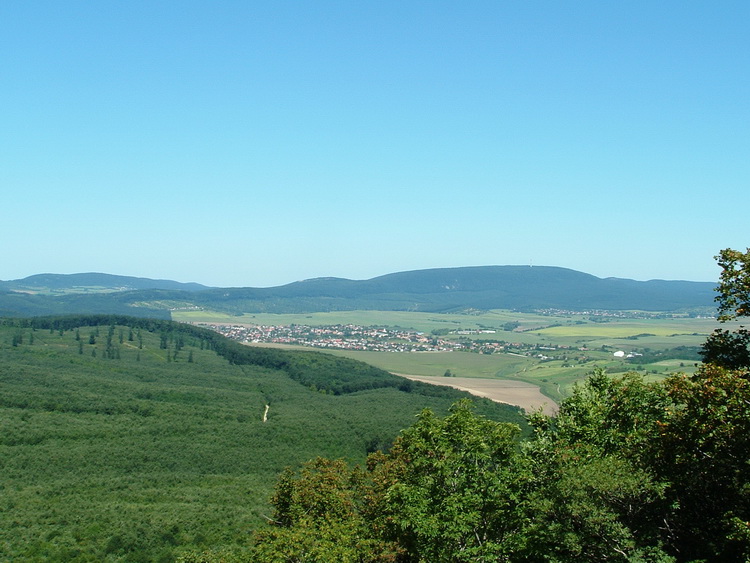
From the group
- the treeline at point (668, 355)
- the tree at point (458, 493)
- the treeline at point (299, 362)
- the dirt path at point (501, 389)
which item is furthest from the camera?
the treeline at point (668, 355)

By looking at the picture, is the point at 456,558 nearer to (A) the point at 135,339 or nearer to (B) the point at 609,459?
(B) the point at 609,459

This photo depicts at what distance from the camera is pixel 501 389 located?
112938 millimetres

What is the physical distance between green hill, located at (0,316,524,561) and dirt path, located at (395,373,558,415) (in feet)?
23.1

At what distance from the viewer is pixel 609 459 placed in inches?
667

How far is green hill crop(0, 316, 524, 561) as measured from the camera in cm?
4219

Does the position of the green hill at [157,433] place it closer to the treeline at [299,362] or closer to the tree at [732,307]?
the treeline at [299,362]

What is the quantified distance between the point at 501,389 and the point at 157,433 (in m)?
63.8

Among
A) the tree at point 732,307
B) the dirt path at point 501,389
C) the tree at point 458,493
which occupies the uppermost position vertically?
the tree at point 732,307

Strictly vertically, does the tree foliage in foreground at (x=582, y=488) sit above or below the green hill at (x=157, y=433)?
above

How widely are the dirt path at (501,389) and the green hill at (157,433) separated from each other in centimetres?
703

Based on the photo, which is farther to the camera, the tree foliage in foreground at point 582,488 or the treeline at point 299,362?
the treeline at point 299,362

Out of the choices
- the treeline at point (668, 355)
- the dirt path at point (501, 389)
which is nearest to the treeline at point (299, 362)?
the dirt path at point (501, 389)

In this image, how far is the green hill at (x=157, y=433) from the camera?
138 ft

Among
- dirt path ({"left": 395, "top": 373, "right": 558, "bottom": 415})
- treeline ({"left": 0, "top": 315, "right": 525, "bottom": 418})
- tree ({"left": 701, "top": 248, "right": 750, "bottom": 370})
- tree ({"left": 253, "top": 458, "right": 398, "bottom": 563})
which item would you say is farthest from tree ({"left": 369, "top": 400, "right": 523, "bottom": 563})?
dirt path ({"left": 395, "top": 373, "right": 558, "bottom": 415})
